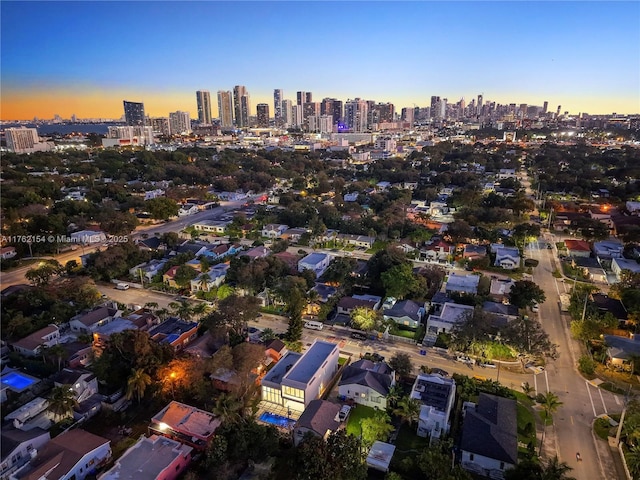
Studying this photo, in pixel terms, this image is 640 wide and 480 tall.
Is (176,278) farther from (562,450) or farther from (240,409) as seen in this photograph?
(562,450)

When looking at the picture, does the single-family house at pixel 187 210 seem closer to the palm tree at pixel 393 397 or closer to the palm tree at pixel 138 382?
the palm tree at pixel 138 382

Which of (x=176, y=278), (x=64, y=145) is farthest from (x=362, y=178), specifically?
(x=64, y=145)

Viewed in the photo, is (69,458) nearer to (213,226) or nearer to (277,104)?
A: (213,226)

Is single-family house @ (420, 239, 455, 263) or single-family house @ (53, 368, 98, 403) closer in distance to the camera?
single-family house @ (53, 368, 98, 403)

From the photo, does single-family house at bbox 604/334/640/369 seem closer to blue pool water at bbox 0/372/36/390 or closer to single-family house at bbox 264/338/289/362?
single-family house at bbox 264/338/289/362

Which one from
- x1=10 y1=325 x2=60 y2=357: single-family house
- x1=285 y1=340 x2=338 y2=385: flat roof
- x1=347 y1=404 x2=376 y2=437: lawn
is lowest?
x1=347 y1=404 x2=376 y2=437: lawn

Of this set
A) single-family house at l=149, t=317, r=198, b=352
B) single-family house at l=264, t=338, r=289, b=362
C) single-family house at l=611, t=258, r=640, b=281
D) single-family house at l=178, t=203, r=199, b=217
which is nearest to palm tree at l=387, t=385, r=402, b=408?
single-family house at l=264, t=338, r=289, b=362

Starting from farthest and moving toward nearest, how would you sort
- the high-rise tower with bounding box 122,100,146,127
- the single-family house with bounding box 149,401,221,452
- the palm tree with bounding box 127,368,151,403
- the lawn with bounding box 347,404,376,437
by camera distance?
1. the high-rise tower with bounding box 122,100,146,127
2. the palm tree with bounding box 127,368,151,403
3. the lawn with bounding box 347,404,376,437
4. the single-family house with bounding box 149,401,221,452
